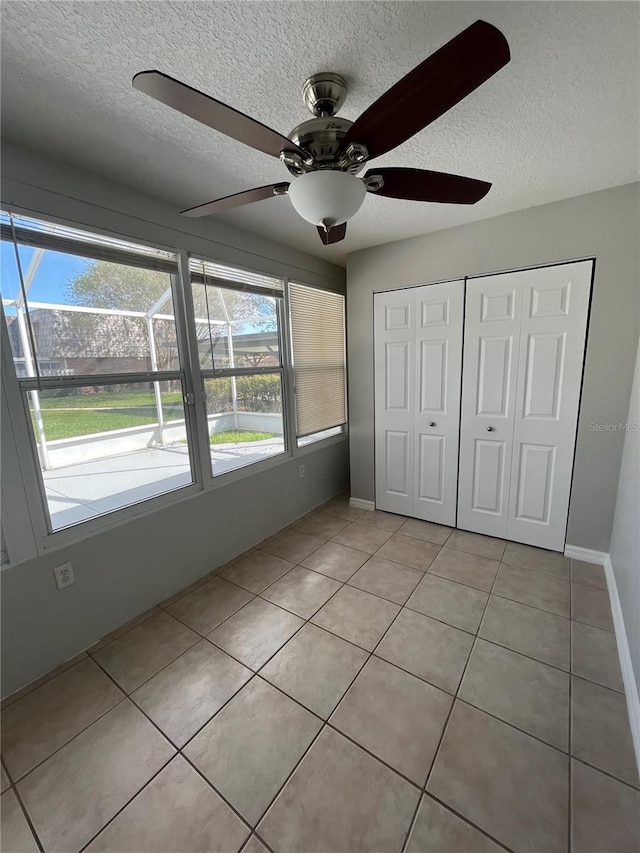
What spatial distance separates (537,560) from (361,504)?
147 centimetres

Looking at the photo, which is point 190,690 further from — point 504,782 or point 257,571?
point 504,782

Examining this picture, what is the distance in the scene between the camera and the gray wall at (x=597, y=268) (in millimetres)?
2018

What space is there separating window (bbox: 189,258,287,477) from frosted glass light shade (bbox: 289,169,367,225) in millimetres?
1319

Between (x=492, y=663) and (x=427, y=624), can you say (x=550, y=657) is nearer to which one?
(x=492, y=663)

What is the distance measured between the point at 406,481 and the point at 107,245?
2.66 metres

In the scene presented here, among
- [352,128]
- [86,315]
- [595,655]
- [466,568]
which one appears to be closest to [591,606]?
[595,655]

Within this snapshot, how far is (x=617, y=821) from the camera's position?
1054 mm

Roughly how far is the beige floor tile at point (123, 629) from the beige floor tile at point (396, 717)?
121 centimetres

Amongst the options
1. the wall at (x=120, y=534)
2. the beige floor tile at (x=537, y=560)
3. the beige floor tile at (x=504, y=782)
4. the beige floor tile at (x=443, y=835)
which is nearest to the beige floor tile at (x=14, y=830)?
the wall at (x=120, y=534)

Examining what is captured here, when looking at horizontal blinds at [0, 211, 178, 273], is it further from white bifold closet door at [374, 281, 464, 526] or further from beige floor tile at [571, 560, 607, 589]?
beige floor tile at [571, 560, 607, 589]

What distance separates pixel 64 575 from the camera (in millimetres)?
1667

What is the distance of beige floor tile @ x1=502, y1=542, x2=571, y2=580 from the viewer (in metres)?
2.26

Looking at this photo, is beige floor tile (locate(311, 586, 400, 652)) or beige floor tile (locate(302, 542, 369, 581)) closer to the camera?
beige floor tile (locate(311, 586, 400, 652))

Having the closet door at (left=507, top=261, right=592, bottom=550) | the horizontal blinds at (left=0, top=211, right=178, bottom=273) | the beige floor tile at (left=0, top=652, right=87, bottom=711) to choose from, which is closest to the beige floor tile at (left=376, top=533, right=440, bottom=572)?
the closet door at (left=507, top=261, right=592, bottom=550)
